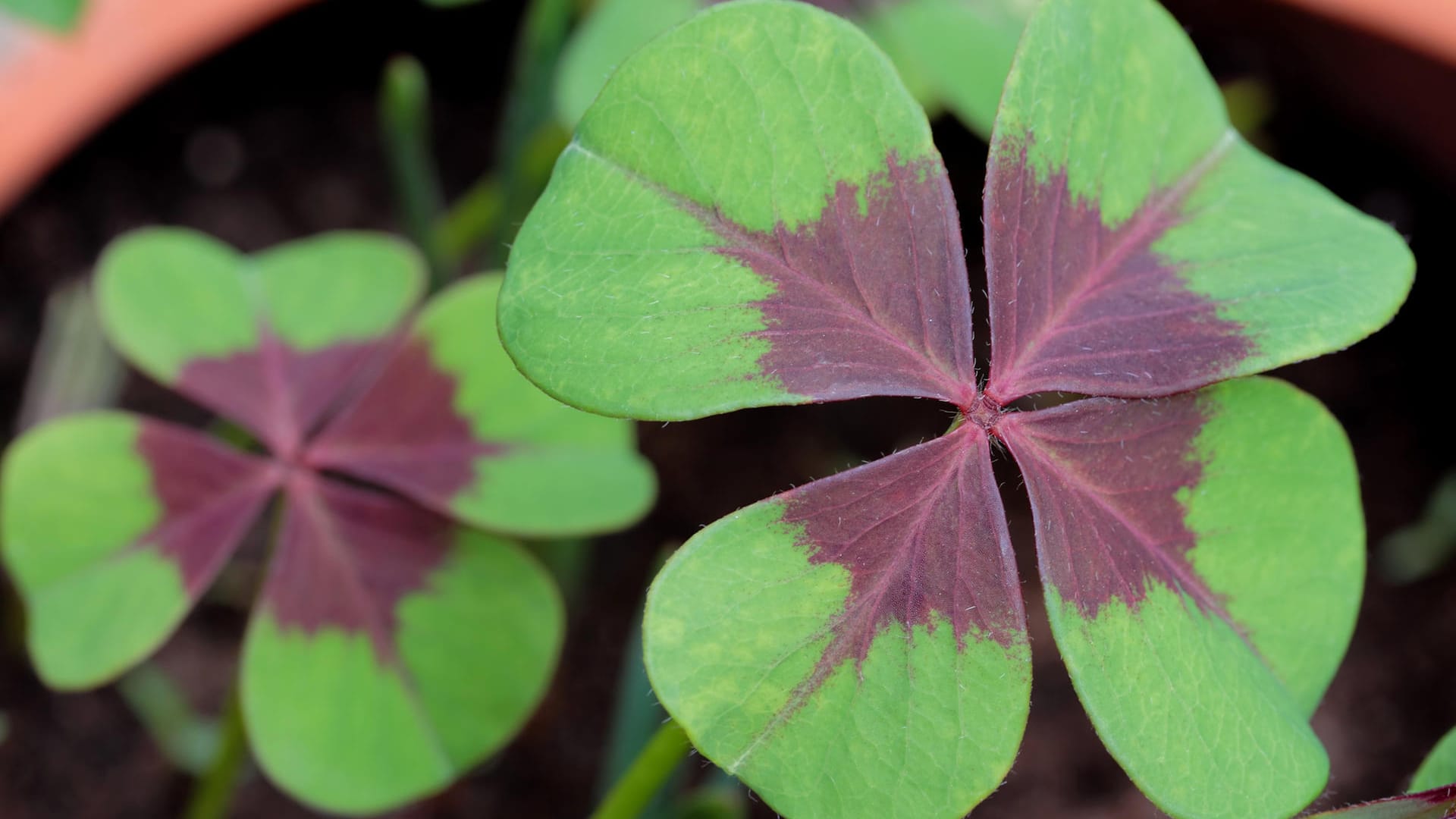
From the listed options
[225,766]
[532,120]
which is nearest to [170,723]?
[225,766]

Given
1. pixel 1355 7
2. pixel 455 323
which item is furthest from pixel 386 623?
pixel 1355 7

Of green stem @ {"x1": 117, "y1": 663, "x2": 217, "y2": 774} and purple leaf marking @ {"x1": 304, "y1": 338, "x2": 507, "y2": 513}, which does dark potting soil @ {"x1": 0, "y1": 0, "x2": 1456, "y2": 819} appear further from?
purple leaf marking @ {"x1": 304, "y1": 338, "x2": 507, "y2": 513}

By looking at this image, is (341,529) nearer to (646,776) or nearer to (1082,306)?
(646,776)

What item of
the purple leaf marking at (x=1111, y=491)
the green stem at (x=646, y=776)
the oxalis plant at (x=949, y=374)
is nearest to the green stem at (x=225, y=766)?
the green stem at (x=646, y=776)

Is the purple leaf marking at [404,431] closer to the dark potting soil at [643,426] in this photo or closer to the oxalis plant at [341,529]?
the oxalis plant at [341,529]

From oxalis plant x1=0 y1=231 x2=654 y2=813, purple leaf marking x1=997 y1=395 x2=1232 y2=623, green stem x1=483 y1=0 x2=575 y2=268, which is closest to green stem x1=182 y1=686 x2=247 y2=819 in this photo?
oxalis plant x1=0 y1=231 x2=654 y2=813

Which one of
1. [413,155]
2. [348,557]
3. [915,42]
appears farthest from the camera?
[915,42]
